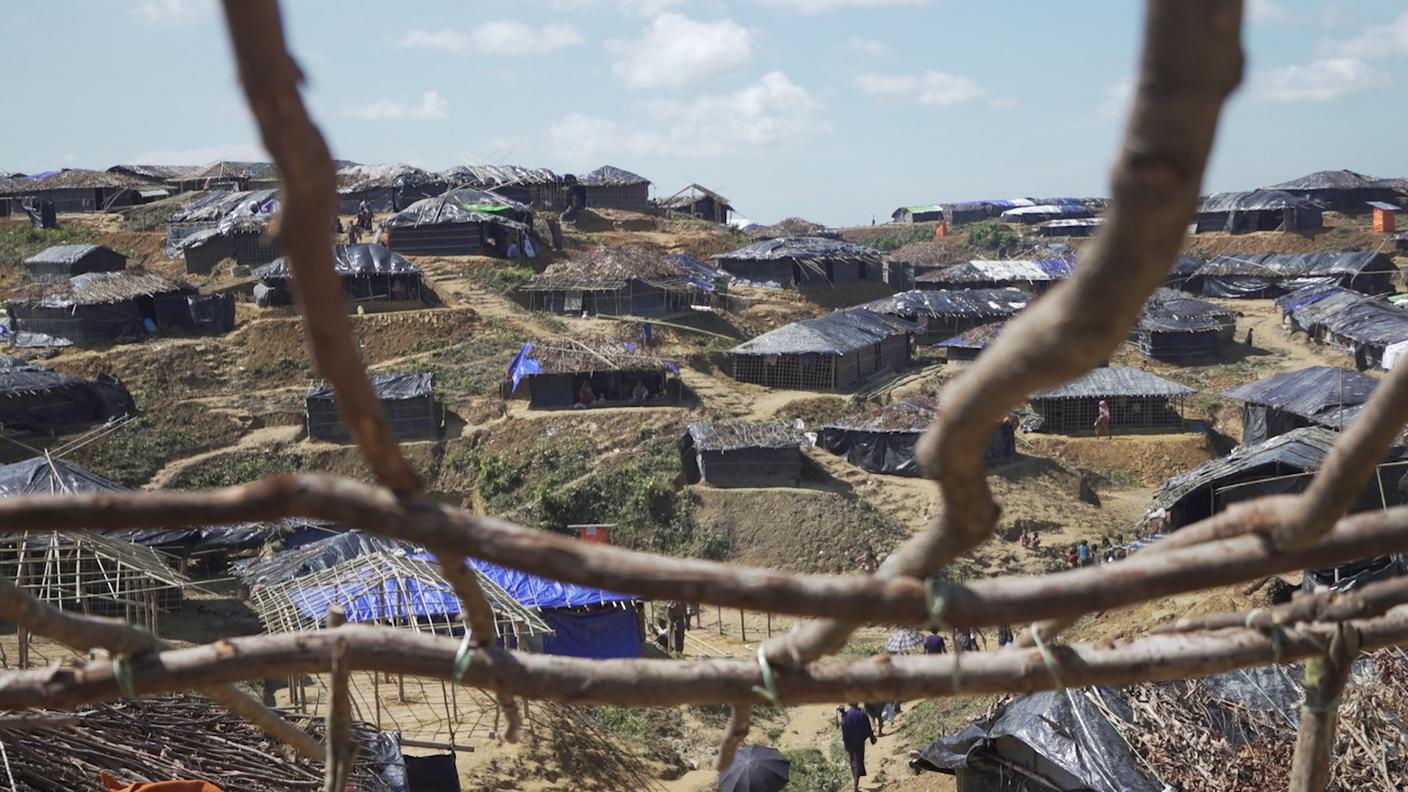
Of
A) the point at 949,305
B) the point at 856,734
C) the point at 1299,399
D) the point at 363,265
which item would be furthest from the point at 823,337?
the point at 856,734

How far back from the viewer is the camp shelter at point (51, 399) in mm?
24562

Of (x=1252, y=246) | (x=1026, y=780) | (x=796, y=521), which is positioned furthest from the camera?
(x=1252, y=246)

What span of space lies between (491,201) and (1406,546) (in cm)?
4003

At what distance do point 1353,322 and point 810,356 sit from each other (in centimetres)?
1488

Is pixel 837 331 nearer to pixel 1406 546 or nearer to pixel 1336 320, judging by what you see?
pixel 1336 320

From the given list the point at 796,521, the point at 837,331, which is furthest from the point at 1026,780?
the point at 837,331

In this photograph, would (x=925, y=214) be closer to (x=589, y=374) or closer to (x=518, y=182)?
(x=518, y=182)

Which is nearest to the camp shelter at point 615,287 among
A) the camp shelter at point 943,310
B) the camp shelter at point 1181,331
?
the camp shelter at point 943,310

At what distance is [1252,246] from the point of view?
5062 centimetres

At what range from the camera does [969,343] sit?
33.0 m

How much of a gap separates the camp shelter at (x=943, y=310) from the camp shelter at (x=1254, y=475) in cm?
1679

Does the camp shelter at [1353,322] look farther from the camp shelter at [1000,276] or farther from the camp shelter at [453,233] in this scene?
the camp shelter at [453,233]

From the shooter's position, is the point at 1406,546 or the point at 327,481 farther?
the point at 1406,546

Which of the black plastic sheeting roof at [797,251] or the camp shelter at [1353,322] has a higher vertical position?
the black plastic sheeting roof at [797,251]
